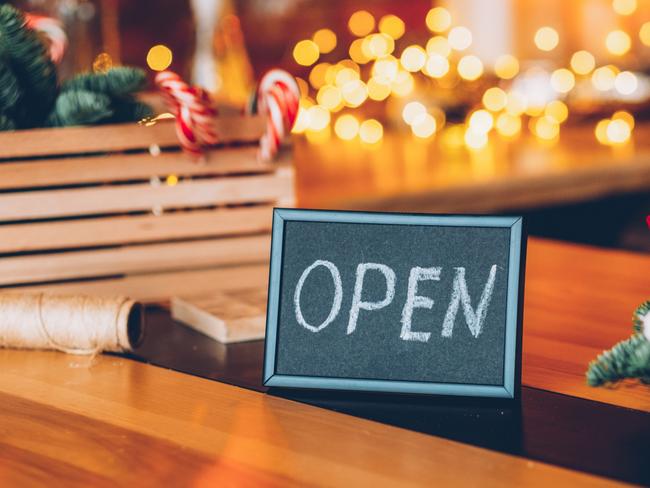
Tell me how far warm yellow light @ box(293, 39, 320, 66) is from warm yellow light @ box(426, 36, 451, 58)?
637 millimetres

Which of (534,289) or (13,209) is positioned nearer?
(13,209)

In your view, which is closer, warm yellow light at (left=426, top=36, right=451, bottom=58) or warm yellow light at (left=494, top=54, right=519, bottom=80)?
warm yellow light at (left=494, top=54, right=519, bottom=80)

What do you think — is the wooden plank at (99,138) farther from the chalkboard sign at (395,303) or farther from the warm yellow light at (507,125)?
the warm yellow light at (507,125)

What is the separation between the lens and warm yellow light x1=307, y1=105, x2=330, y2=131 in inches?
129

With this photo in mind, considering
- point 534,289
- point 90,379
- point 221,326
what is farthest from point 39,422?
point 534,289

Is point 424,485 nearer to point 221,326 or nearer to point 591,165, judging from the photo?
point 221,326

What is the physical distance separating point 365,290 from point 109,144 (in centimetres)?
43

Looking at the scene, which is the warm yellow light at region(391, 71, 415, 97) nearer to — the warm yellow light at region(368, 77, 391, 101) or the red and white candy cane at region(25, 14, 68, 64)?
the warm yellow light at region(368, 77, 391, 101)

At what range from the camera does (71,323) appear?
37.1 inches

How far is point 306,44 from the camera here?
13.9ft

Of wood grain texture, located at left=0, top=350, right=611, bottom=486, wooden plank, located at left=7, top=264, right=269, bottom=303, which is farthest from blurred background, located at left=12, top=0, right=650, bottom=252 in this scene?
wood grain texture, located at left=0, top=350, right=611, bottom=486

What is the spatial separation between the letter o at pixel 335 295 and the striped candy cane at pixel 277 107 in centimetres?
36

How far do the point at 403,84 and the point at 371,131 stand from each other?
28cm

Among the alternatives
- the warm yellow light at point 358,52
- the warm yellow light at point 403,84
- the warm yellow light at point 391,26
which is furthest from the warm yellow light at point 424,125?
the warm yellow light at point 391,26
